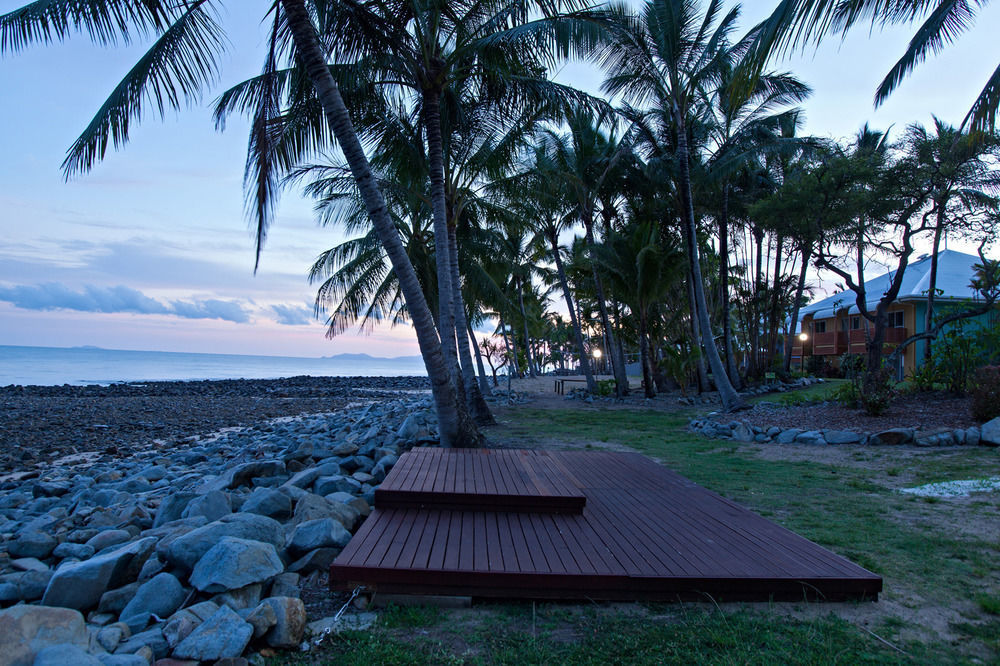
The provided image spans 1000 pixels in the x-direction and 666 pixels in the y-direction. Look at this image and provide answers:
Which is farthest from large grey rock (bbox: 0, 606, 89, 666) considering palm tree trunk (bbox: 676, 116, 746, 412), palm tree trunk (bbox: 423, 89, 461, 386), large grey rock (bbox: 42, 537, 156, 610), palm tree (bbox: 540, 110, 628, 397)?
palm tree (bbox: 540, 110, 628, 397)

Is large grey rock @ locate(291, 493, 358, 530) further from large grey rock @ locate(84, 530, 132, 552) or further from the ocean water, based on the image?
the ocean water

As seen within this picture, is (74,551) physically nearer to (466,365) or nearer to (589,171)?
(466,365)

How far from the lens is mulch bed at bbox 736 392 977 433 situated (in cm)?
883

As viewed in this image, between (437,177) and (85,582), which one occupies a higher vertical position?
(437,177)

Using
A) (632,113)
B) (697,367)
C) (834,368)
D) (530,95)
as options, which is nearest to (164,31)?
(530,95)

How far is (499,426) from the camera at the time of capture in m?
11.4

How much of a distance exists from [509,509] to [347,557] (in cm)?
149

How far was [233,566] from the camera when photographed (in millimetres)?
3148

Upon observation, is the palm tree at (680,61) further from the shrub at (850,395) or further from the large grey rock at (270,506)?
the large grey rock at (270,506)

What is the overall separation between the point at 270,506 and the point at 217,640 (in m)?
2.22

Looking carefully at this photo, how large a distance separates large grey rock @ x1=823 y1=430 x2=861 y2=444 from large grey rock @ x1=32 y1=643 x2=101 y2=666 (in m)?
9.23

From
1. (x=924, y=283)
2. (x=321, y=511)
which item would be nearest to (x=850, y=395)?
(x=321, y=511)

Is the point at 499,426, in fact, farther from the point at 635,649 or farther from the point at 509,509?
the point at 635,649

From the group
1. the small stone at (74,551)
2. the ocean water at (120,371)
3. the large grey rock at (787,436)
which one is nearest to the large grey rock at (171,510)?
the small stone at (74,551)
